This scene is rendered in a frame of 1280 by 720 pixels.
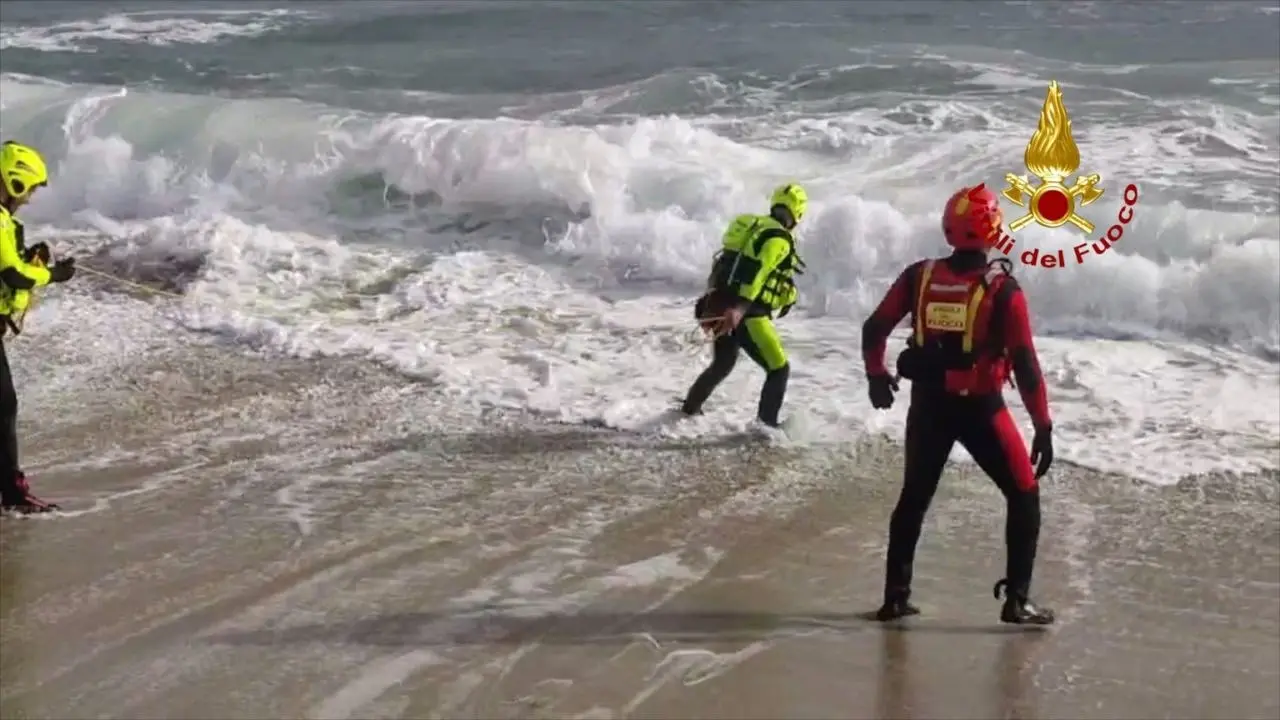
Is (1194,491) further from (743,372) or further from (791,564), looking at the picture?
(743,372)

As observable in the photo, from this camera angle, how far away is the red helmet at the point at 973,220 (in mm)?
5145

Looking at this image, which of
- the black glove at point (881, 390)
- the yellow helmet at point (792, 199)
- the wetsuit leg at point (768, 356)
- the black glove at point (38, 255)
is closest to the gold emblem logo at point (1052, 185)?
the wetsuit leg at point (768, 356)

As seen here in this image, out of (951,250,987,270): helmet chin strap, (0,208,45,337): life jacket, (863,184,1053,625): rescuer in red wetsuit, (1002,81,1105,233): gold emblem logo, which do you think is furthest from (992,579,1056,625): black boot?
(1002,81,1105,233): gold emblem logo

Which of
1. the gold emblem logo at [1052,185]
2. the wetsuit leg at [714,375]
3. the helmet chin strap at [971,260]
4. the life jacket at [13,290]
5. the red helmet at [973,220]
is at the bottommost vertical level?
the wetsuit leg at [714,375]

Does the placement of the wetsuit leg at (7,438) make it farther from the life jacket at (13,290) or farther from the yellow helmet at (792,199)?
the yellow helmet at (792,199)

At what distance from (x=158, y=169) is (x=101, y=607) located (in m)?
11.1

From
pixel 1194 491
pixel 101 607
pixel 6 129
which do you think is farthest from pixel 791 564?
pixel 6 129

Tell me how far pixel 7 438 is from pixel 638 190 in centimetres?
805

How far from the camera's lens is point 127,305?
1090 cm

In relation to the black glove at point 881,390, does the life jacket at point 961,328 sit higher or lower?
higher

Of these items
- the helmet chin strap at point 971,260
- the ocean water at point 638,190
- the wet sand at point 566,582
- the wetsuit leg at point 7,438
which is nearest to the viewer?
the wet sand at point 566,582

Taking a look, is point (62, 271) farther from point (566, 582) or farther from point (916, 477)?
point (916, 477)

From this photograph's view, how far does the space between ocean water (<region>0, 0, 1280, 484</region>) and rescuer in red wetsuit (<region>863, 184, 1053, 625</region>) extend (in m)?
2.43

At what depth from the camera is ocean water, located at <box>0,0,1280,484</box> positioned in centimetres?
934
